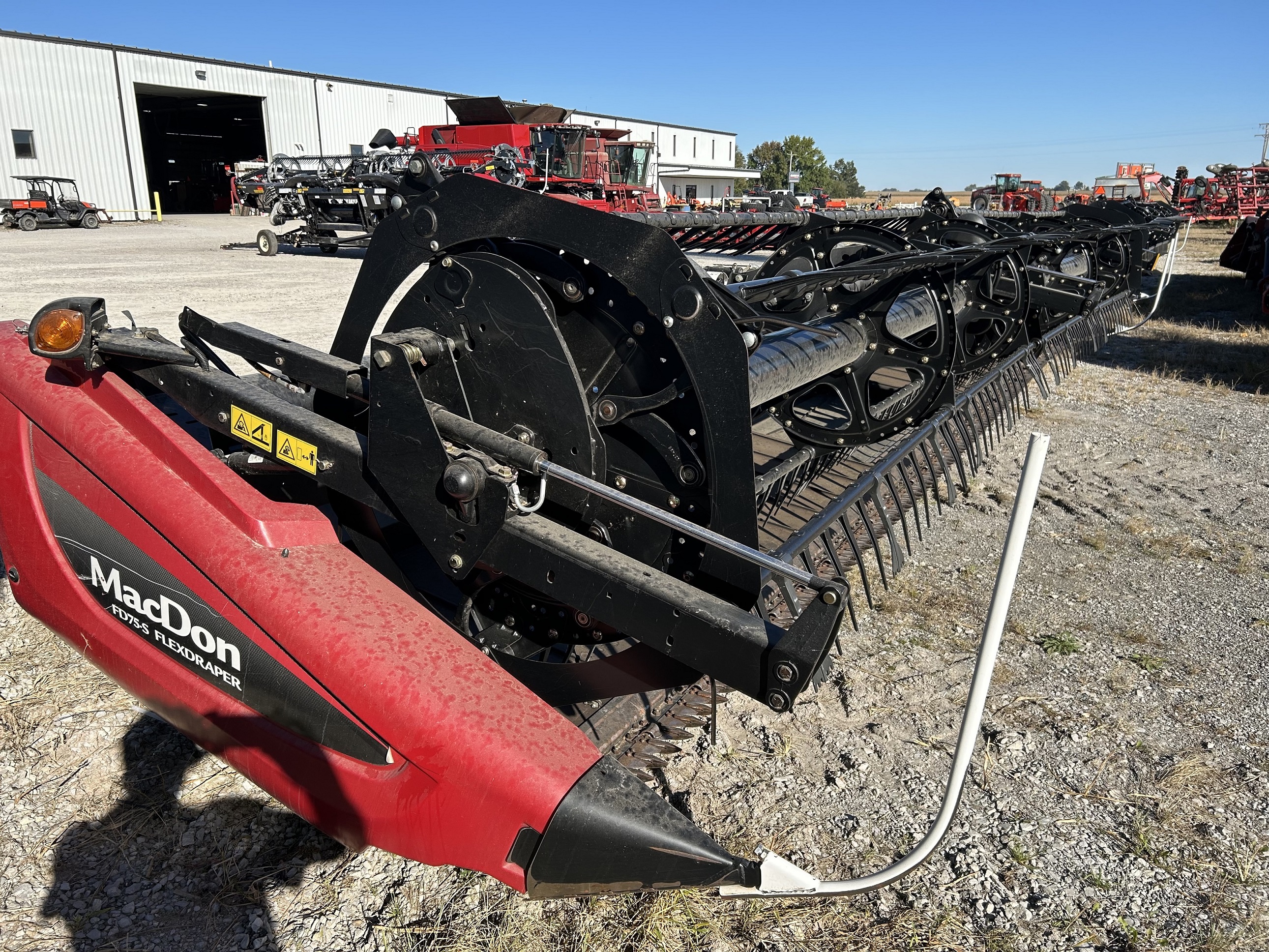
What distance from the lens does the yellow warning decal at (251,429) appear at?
2217 mm

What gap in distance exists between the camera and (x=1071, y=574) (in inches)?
160

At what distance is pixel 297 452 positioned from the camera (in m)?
2.17

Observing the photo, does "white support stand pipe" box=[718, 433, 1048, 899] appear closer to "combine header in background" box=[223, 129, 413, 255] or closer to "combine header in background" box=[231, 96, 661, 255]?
"combine header in background" box=[231, 96, 661, 255]

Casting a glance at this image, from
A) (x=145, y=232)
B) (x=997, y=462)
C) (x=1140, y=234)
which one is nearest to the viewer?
(x=997, y=462)

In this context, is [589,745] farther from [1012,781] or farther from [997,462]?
[997,462]

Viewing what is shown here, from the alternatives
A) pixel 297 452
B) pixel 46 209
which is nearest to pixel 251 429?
pixel 297 452

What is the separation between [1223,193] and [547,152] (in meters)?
22.4

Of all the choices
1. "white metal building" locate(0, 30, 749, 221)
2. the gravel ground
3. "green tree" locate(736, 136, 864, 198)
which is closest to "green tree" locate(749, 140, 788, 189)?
"green tree" locate(736, 136, 864, 198)

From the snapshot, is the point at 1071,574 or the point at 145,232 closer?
the point at 1071,574

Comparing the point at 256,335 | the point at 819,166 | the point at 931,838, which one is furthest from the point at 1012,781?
the point at 819,166

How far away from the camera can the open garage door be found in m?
37.3

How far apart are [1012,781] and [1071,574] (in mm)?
1767

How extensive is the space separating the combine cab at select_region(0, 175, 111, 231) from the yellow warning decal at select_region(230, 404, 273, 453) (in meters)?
26.9

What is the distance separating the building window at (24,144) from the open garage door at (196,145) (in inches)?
347
